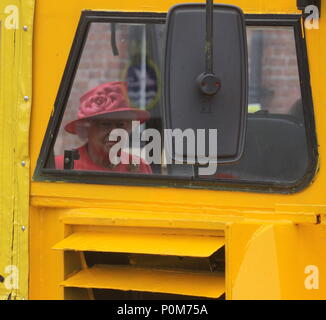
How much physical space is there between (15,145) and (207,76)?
786 mm

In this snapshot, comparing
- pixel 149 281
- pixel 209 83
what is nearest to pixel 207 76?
pixel 209 83

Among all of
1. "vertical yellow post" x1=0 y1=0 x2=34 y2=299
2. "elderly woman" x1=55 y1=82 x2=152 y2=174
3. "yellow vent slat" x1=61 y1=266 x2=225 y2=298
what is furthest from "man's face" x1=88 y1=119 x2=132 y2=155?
"yellow vent slat" x1=61 y1=266 x2=225 y2=298

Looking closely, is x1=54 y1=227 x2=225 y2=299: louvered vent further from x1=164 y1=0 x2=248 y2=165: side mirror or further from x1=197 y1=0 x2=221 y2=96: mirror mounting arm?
x1=197 y1=0 x2=221 y2=96: mirror mounting arm

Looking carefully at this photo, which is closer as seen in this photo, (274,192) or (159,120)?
(274,192)

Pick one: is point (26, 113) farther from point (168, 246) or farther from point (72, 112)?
point (168, 246)

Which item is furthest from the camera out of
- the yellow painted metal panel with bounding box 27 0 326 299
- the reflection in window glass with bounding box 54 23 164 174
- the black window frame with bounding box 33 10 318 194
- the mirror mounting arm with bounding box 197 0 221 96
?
the reflection in window glass with bounding box 54 23 164 174

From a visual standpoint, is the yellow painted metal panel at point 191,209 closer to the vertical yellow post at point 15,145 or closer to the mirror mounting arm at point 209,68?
the vertical yellow post at point 15,145

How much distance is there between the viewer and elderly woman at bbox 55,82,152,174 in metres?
2.49

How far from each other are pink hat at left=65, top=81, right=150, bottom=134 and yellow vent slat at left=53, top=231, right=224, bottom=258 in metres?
0.39

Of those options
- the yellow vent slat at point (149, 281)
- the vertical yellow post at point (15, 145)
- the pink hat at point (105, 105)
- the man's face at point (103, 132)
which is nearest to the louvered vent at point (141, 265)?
the yellow vent slat at point (149, 281)

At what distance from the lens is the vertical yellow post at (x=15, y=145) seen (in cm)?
244

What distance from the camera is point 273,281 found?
2215 millimetres

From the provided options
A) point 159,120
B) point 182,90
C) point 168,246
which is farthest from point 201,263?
point 182,90

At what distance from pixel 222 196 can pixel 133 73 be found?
688mm
